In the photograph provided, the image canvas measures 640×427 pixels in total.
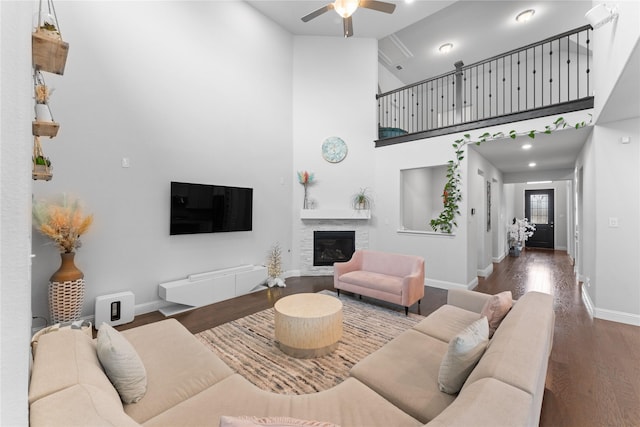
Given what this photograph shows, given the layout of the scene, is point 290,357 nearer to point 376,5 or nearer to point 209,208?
point 209,208

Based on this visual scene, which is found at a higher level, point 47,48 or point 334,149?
point 334,149

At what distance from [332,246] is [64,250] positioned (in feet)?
13.4

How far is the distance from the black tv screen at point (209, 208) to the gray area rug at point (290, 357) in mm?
1546

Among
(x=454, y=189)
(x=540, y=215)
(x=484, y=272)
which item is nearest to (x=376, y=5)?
(x=454, y=189)

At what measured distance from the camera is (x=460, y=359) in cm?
133

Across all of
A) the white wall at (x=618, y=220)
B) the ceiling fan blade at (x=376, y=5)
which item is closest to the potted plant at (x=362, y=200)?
the ceiling fan blade at (x=376, y=5)

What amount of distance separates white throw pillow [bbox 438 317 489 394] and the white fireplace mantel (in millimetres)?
4056

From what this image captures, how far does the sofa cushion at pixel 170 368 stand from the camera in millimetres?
1363

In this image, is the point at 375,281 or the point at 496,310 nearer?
the point at 496,310

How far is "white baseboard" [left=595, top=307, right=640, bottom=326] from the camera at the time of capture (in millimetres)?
3221

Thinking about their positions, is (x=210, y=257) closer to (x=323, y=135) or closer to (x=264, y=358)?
(x=264, y=358)

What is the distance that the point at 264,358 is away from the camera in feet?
8.16

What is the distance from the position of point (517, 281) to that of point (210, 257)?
18.4 ft

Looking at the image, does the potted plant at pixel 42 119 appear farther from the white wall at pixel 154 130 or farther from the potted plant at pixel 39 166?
the white wall at pixel 154 130
